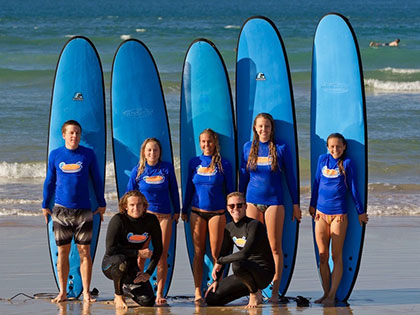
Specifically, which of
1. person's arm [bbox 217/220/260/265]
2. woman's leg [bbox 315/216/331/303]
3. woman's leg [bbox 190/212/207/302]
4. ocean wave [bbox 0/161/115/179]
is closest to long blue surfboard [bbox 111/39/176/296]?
woman's leg [bbox 190/212/207/302]

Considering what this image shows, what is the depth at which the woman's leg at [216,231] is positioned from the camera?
600cm

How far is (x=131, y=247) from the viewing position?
5.65 metres

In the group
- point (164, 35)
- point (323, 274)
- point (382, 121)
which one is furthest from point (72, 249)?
point (164, 35)

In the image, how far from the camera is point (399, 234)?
810 centimetres

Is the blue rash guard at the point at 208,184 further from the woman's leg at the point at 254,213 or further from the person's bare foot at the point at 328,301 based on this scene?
the person's bare foot at the point at 328,301

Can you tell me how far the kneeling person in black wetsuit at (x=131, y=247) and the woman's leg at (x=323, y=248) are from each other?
3.84ft

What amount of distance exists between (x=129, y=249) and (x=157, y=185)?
546 millimetres

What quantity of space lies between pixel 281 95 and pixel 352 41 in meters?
0.69

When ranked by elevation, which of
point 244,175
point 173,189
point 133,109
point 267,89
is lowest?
point 173,189

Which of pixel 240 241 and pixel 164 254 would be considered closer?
pixel 240 241

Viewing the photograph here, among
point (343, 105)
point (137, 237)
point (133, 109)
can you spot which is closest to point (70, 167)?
point (137, 237)

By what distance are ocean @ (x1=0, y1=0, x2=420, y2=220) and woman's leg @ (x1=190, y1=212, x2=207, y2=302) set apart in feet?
11.8

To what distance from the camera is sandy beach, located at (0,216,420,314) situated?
18.6ft

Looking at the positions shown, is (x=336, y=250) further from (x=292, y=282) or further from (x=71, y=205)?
(x=71, y=205)
